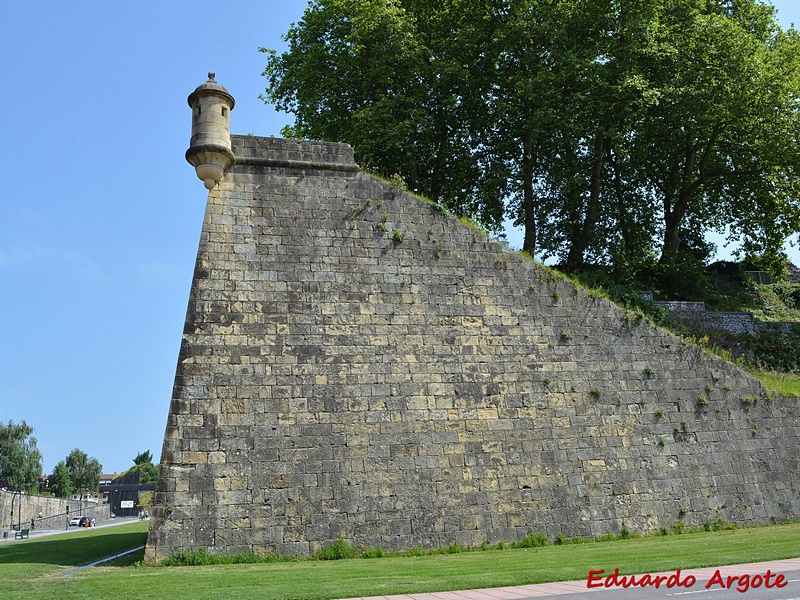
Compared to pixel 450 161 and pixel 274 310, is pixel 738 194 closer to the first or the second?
pixel 450 161

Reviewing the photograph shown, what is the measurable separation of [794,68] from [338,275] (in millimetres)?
20884

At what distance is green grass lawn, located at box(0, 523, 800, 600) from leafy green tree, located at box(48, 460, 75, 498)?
93.7 meters

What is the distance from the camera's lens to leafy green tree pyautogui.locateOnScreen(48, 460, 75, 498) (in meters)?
95.8

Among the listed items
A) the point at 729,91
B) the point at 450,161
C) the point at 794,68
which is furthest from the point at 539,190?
the point at 794,68

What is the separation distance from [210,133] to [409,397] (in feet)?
23.3

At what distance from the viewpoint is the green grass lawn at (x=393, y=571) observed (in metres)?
8.31

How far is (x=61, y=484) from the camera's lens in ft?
318

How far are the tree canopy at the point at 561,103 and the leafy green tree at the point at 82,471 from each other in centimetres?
10364

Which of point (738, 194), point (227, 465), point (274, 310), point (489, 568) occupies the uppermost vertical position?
point (738, 194)

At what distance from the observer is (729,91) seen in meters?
23.3
